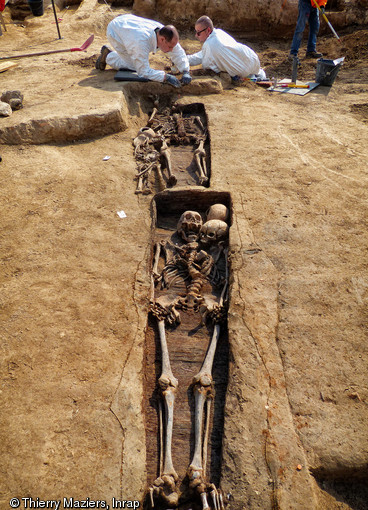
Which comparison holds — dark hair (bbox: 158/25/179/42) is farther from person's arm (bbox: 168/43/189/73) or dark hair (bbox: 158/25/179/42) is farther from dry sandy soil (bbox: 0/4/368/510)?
dry sandy soil (bbox: 0/4/368/510)

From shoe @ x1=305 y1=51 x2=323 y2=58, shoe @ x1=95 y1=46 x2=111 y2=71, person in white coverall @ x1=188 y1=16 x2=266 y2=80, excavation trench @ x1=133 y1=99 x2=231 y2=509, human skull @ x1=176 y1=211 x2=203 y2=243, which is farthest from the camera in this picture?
shoe @ x1=305 y1=51 x2=323 y2=58

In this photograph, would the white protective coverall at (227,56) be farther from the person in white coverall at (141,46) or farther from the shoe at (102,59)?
the shoe at (102,59)

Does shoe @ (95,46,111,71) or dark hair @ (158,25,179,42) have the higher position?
dark hair @ (158,25,179,42)

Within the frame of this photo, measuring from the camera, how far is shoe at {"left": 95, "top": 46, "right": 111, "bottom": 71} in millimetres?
7844

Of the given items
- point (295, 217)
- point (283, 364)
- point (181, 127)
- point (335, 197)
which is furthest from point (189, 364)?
point (181, 127)

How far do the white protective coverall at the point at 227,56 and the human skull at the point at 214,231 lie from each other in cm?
531

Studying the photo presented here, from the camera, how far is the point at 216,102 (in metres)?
7.52

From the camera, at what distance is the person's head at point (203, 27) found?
26.1 ft

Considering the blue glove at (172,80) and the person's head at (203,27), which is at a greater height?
the person's head at (203,27)

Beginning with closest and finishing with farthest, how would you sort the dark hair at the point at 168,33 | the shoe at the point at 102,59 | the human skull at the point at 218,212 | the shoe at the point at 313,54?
1. the human skull at the point at 218,212
2. the dark hair at the point at 168,33
3. the shoe at the point at 102,59
4. the shoe at the point at 313,54

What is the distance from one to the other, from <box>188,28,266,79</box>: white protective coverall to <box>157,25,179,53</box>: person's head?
60.3 inches

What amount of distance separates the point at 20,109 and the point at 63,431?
18.2 feet

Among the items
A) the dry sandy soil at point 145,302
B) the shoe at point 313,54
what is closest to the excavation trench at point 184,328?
the dry sandy soil at point 145,302

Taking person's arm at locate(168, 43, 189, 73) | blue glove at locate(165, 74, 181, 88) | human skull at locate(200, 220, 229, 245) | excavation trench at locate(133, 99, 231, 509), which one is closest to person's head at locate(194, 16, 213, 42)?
person's arm at locate(168, 43, 189, 73)
